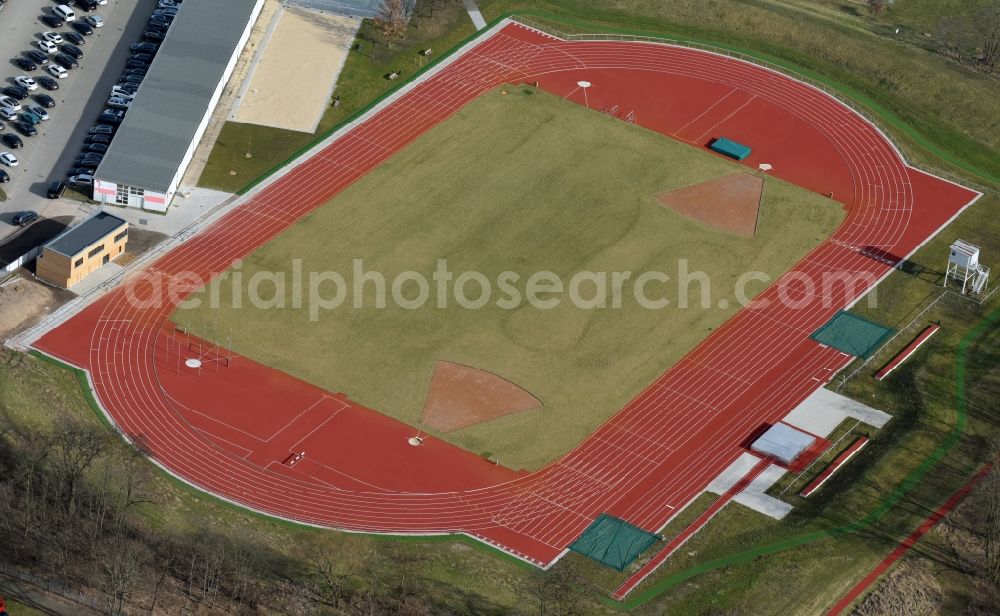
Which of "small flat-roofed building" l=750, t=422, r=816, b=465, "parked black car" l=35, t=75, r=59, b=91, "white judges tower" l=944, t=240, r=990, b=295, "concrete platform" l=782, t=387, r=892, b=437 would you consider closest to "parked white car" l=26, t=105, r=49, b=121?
"parked black car" l=35, t=75, r=59, b=91

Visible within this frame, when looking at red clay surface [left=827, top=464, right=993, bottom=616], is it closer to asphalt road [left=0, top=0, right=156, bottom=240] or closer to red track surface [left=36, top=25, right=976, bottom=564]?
red track surface [left=36, top=25, right=976, bottom=564]

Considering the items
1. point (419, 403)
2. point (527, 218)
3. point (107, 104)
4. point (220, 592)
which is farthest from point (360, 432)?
point (107, 104)

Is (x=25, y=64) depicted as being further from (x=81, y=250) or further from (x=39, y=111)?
(x=81, y=250)

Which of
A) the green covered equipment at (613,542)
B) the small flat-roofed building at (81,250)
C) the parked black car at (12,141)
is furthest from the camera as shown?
the parked black car at (12,141)

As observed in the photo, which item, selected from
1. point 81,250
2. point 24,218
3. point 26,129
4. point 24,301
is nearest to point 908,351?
point 81,250

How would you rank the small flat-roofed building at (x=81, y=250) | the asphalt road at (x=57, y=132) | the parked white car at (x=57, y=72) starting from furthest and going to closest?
the parked white car at (x=57, y=72)
the asphalt road at (x=57, y=132)
the small flat-roofed building at (x=81, y=250)

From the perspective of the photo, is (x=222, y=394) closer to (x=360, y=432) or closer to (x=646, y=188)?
(x=360, y=432)

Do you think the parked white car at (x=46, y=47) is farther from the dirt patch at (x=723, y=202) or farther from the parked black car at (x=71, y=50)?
the dirt patch at (x=723, y=202)

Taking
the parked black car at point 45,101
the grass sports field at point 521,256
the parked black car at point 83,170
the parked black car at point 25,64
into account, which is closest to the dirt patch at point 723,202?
the grass sports field at point 521,256

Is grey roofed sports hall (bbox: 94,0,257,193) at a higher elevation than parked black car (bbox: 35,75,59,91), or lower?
higher
